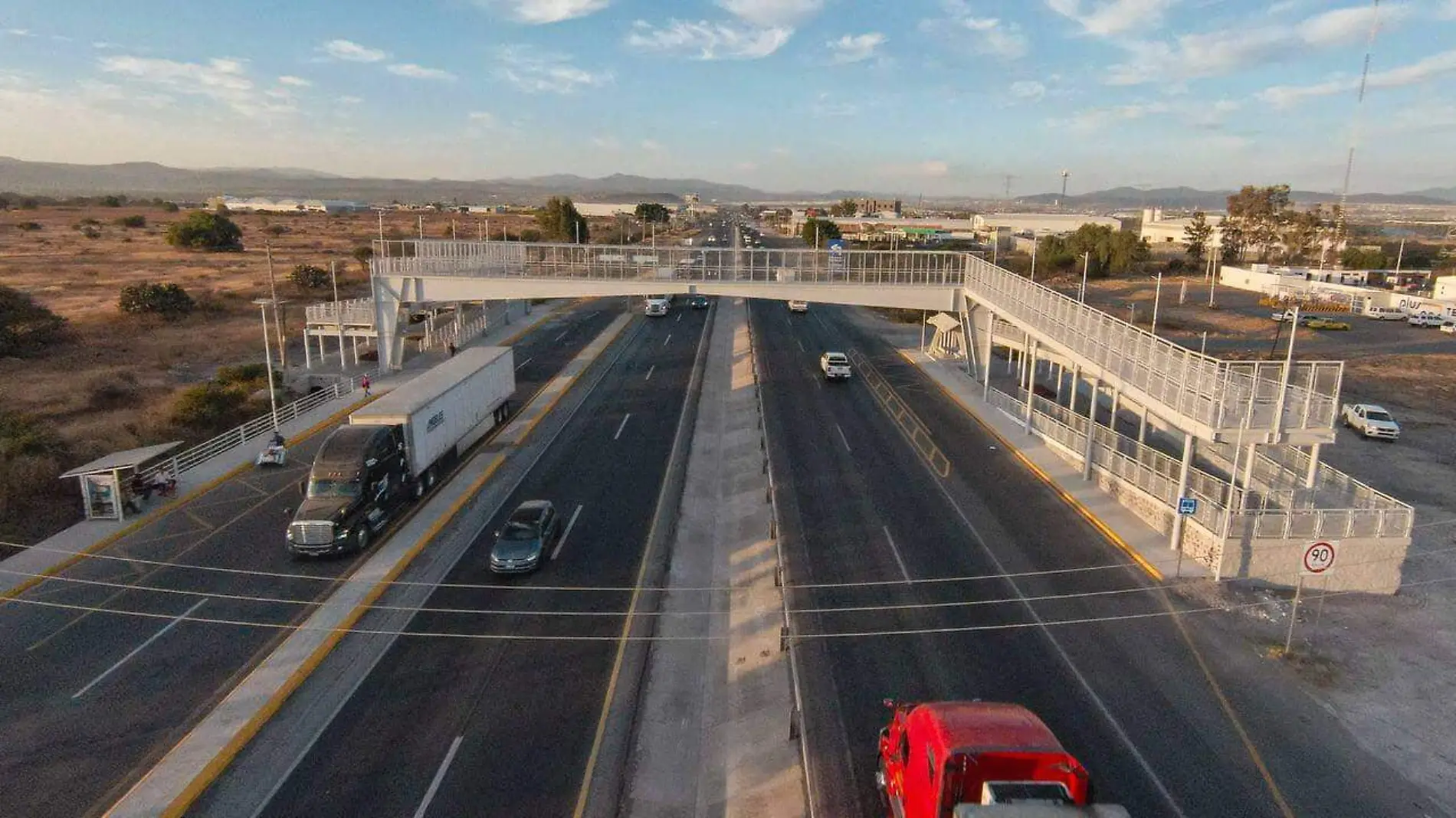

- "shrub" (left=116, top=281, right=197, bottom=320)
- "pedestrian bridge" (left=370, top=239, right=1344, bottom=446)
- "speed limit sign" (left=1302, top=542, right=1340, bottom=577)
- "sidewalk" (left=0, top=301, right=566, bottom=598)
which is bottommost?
"sidewalk" (left=0, top=301, right=566, bottom=598)

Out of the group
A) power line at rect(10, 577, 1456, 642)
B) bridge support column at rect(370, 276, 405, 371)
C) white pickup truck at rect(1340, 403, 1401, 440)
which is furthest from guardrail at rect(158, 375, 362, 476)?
white pickup truck at rect(1340, 403, 1401, 440)

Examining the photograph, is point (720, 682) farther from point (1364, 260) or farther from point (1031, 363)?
point (1364, 260)

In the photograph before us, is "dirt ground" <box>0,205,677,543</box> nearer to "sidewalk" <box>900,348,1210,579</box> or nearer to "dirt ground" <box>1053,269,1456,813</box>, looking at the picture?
"sidewalk" <box>900,348,1210,579</box>

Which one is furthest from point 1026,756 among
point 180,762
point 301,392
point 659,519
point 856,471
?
point 301,392

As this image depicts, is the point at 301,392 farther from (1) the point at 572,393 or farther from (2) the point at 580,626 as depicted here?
(2) the point at 580,626

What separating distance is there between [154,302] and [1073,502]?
64.2 meters

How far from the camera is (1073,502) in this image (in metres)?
25.4

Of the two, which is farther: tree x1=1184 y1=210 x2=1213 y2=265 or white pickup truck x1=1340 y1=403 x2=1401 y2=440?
tree x1=1184 y1=210 x2=1213 y2=265

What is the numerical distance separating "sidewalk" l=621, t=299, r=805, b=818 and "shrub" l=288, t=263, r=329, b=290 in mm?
65183

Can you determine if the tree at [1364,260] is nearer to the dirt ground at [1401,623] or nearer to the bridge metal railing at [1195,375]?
the dirt ground at [1401,623]

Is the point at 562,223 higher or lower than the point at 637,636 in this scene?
higher

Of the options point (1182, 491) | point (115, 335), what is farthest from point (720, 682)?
point (115, 335)

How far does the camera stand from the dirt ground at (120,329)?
107 feet

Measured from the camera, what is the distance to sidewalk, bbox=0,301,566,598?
2062cm
